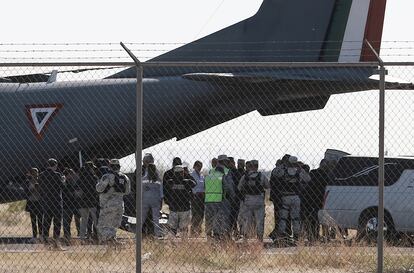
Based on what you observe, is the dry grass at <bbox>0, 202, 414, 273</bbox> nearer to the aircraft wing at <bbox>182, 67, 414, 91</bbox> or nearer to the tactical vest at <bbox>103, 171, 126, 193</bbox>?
the tactical vest at <bbox>103, 171, 126, 193</bbox>

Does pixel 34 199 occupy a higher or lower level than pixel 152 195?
lower

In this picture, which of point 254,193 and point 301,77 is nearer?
point 254,193

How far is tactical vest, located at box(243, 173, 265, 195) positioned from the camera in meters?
18.7

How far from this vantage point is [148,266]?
13977 mm

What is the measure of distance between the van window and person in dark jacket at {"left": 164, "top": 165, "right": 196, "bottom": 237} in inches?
114

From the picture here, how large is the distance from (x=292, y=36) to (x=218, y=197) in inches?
260

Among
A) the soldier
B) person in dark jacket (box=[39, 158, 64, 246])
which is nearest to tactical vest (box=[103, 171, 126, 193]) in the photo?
person in dark jacket (box=[39, 158, 64, 246])

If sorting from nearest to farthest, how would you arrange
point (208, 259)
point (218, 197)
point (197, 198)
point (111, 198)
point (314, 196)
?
point (208, 259)
point (111, 198)
point (218, 197)
point (314, 196)
point (197, 198)

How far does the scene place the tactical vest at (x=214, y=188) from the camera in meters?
19.2

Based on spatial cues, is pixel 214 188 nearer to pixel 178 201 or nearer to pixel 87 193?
pixel 178 201

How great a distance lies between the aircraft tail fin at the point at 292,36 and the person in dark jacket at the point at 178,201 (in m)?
5.47

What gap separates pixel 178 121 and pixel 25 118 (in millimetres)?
3492

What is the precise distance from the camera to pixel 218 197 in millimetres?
19156

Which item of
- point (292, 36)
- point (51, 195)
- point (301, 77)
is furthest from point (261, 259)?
point (292, 36)
